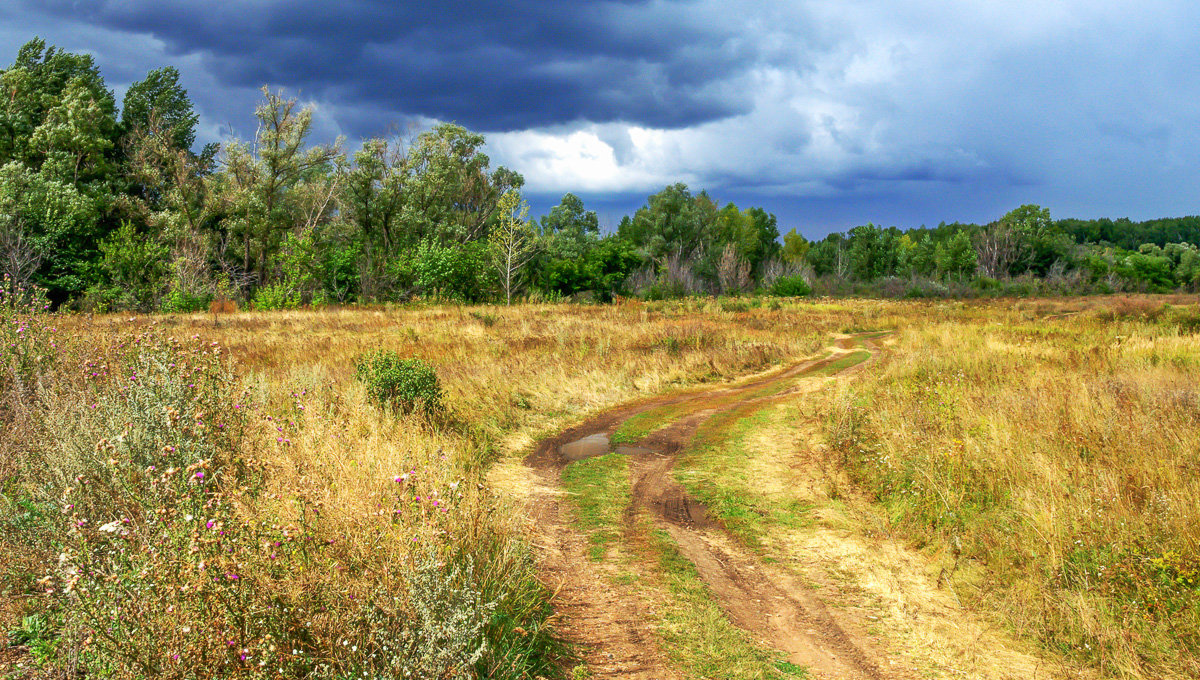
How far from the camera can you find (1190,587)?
14.2 ft

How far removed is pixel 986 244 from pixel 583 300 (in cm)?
5892

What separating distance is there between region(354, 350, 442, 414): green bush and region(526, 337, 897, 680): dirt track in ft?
7.26

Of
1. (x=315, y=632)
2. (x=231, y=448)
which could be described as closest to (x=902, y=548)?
(x=315, y=632)

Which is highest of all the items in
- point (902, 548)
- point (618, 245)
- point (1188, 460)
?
point (618, 245)

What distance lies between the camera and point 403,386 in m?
9.47

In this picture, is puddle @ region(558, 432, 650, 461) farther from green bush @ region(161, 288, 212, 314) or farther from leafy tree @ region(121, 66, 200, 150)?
leafy tree @ region(121, 66, 200, 150)

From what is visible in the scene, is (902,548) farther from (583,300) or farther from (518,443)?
(583,300)

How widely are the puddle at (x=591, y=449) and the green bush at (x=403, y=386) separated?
207cm

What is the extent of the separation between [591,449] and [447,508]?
5296 mm

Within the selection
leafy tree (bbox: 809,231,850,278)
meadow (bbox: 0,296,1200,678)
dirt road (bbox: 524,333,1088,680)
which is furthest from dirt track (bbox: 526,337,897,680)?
leafy tree (bbox: 809,231,850,278)

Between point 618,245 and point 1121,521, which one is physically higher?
point 618,245

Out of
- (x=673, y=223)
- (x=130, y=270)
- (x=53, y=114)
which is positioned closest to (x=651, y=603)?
(x=130, y=270)

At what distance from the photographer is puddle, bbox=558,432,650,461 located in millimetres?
9117

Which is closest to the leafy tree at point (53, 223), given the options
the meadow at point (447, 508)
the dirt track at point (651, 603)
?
the meadow at point (447, 508)
